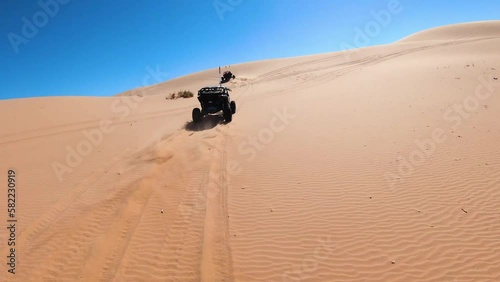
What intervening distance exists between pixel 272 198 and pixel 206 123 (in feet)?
26.5

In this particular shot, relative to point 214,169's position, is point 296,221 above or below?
below

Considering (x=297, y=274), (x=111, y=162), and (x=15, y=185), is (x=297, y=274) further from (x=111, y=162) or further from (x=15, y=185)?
(x=15, y=185)

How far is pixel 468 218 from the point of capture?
511 centimetres

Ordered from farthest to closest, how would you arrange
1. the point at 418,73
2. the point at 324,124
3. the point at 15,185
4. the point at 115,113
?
the point at 418,73 → the point at 115,113 → the point at 324,124 → the point at 15,185

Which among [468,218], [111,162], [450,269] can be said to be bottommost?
[450,269]

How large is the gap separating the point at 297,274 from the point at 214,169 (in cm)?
437

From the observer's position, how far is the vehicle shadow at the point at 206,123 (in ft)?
42.1

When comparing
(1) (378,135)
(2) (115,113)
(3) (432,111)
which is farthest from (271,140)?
(2) (115,113)

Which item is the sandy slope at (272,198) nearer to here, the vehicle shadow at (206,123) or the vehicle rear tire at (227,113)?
the vehicle shadow at (206,123)

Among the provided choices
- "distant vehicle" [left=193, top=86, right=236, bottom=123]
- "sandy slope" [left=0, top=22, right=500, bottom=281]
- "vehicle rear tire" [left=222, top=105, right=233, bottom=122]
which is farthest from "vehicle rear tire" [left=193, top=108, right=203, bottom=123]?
"vehicle rear tire" [left=222, top=105, right=233, bottom=122]

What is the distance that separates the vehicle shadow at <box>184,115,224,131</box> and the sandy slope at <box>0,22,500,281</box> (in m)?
0.21

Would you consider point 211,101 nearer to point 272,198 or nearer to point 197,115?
point 197,115

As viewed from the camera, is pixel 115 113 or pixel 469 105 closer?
pixel 469 105

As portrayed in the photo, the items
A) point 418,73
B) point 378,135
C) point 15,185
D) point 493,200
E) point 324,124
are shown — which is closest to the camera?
point 493,200
